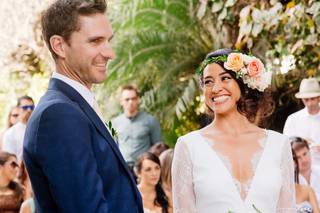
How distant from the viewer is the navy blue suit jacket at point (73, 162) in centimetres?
300

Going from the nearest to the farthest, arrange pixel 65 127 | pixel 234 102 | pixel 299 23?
1. pixel 65 127
2. pixel 234 102
3. pixel 299 23

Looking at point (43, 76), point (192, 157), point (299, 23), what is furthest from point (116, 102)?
point (192, 157)

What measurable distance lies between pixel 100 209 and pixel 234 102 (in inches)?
81.5

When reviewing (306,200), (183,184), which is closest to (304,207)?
(306,200)

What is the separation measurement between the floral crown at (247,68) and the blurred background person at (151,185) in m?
3.10

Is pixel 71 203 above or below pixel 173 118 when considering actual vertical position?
above

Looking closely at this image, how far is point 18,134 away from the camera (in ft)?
34.8

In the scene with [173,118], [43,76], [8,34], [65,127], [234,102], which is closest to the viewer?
[65,127]

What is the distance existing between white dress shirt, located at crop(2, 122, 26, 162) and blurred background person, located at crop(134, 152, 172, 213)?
103 inches

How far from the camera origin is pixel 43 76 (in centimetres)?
1883

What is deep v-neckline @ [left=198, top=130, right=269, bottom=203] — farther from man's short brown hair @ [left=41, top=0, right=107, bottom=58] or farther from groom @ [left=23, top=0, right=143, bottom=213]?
man's short brown hair @ [left=41, top=0, right=107, bottom=58]

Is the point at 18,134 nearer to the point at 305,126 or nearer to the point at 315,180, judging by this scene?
the point at 305,126

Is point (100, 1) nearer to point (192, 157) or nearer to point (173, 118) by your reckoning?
point (192, 157)

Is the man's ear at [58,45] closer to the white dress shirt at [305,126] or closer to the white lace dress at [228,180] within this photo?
the white lace dress at [228,180]
